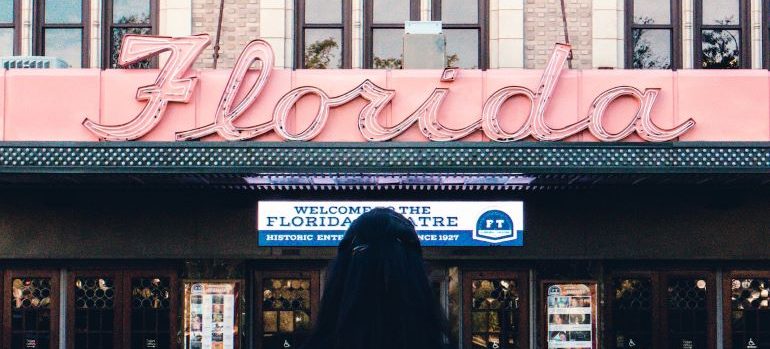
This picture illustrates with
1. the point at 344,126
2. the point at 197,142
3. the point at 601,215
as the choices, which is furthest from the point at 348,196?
the point at 601,215

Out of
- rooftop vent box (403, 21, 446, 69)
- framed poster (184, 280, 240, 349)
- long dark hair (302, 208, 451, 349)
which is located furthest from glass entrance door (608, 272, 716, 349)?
long dark hair (302, 208, 451, 349)

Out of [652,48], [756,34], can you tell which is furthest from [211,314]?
[756,34]

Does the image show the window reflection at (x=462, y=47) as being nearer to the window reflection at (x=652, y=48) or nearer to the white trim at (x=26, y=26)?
the window reflection at (x=652, y=48)

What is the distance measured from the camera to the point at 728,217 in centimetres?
1330

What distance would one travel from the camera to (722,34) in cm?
1334

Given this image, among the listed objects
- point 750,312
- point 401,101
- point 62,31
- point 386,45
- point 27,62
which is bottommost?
point 750,312

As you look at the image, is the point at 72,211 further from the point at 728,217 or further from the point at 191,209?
the point at 728,217

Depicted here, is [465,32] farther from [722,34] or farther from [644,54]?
[722,34]

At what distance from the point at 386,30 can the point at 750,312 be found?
5.85 m

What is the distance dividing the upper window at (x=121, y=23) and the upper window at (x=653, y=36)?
6061mm

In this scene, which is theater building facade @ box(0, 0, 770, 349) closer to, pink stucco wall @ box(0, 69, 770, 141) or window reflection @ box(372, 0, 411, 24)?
window reflection @ box(372, 0, 411, 24)

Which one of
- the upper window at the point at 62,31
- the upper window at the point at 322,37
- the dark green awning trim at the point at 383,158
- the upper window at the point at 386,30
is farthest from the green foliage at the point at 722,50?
the upper window at the point at 62,31

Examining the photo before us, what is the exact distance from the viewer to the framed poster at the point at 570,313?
13.1 m

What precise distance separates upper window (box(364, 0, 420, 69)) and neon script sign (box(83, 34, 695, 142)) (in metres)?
1.41
